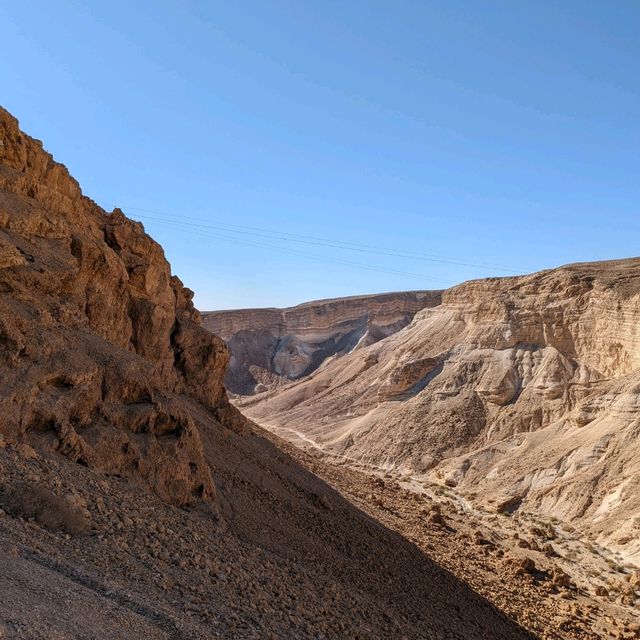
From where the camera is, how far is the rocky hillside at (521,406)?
26.3m

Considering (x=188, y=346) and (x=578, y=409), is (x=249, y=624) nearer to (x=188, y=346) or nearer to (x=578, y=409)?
(x=188, y=346)

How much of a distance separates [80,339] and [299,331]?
6920 cm

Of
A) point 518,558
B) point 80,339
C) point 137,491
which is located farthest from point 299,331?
point 137,491

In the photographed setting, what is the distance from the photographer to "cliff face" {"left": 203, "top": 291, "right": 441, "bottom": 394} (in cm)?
7456

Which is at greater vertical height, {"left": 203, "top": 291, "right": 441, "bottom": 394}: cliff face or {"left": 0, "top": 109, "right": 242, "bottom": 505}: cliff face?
{"left": 203, "top": 291, "right": 441, "bottom": 394}: cliff face

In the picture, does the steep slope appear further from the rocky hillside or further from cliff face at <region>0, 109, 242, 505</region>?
the rocky hillside

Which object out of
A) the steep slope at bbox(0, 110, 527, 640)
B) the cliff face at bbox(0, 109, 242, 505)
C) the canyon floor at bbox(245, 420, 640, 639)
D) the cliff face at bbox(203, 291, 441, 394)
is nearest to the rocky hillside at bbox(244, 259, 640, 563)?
the canyon floor at bbox(245, 420, 640, 639)

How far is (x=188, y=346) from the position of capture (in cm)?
1820

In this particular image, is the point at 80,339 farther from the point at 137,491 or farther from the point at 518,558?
the point at 518,558

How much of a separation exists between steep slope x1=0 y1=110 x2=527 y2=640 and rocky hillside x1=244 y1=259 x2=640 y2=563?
12436mm

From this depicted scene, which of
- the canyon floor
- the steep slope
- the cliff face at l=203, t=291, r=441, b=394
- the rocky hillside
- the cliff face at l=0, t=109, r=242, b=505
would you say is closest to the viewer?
the steep slope

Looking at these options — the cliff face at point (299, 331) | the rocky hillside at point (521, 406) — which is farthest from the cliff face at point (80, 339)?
the cliff face at point (299, 331)

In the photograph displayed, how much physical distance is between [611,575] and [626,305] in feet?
56.7

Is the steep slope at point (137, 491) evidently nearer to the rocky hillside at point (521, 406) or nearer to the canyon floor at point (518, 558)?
the canyon floor at point (518, 558)
